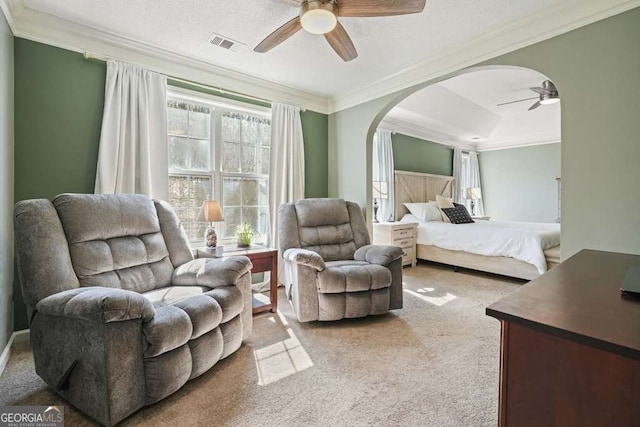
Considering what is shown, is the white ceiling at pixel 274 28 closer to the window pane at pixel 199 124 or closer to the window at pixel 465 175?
the window pane at pixel 199 124

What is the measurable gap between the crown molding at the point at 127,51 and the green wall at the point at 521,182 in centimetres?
580

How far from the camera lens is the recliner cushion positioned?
248cm

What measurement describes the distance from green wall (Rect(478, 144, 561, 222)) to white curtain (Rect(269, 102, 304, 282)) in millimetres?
5660

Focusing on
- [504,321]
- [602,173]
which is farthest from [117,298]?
[602,173]

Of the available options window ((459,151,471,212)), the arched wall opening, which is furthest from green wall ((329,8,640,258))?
window ((459,151,471,212))

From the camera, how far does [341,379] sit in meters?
1.78

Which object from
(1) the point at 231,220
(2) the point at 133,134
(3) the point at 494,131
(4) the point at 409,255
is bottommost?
(4) the point at 409,255

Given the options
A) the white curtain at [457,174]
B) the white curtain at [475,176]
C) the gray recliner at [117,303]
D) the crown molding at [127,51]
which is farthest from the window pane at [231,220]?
the white curtain at [475,176]

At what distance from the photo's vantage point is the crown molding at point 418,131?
17.3 feet

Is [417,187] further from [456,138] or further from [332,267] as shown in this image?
[332,267]

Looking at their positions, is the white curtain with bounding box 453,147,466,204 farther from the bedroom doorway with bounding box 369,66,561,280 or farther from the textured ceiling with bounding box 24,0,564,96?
the textured ceiling with bounding box 24,0,564,96

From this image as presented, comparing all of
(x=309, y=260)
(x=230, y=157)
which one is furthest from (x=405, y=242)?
(x=230, y=157)

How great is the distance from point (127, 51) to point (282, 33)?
60.4 inches

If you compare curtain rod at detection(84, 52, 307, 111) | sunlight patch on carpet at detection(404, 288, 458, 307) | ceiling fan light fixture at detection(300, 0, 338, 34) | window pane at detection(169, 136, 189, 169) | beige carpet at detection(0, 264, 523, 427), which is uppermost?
curtain rod at detection(84, 52, 307, 111)
